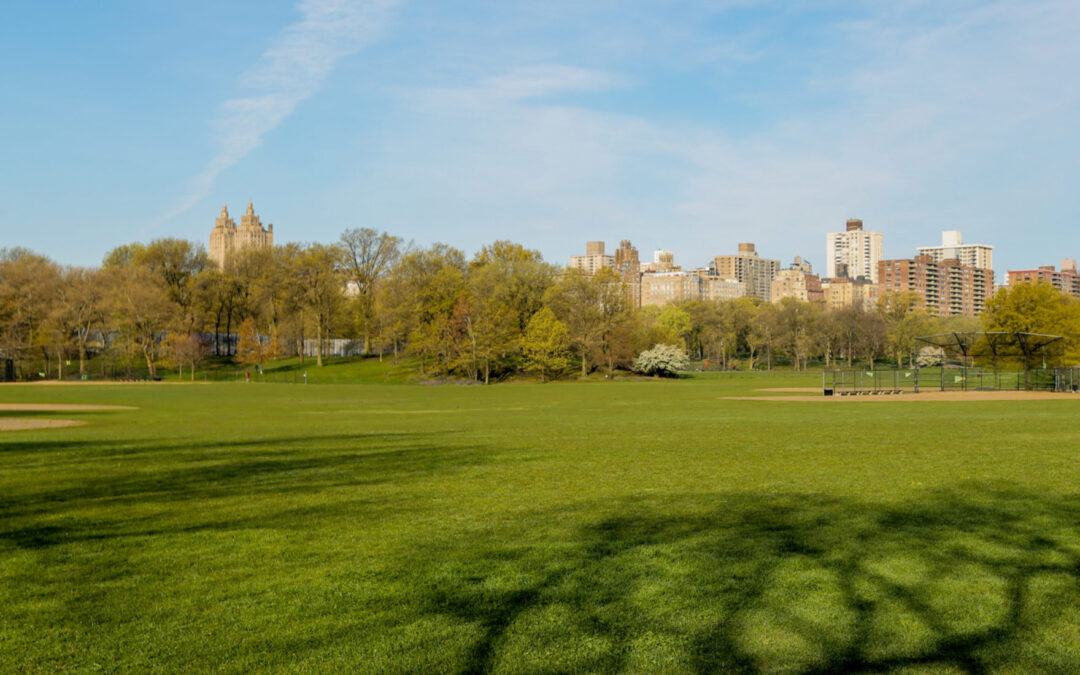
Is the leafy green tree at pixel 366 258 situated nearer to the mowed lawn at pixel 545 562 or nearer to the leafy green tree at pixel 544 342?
the leafy green tree at pixel 544 342

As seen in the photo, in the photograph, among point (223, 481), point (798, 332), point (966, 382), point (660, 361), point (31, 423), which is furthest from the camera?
point (798, 332)

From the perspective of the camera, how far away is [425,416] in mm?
35438

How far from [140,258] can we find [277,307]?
872 inches

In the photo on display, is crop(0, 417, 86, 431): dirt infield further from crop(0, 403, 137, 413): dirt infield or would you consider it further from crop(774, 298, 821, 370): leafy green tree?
crop(774, 298, 821, 370): leafy green tree

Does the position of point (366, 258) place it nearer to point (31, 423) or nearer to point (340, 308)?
point (340, 308)

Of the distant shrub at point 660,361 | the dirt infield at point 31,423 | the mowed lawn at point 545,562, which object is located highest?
the distant shrub at point 660,361

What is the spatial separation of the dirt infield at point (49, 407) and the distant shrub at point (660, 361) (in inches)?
2603

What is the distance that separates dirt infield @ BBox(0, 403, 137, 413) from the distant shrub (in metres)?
66.1

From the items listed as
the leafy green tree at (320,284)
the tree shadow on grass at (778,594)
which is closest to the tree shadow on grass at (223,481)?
the tree shadow on grass at (778,594)

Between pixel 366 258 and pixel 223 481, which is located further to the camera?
pixel 366 258

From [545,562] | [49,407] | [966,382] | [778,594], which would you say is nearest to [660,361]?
[966,382]

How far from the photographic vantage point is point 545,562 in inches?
349

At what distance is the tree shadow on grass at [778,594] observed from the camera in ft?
20.3

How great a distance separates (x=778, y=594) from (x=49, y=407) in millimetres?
45697
